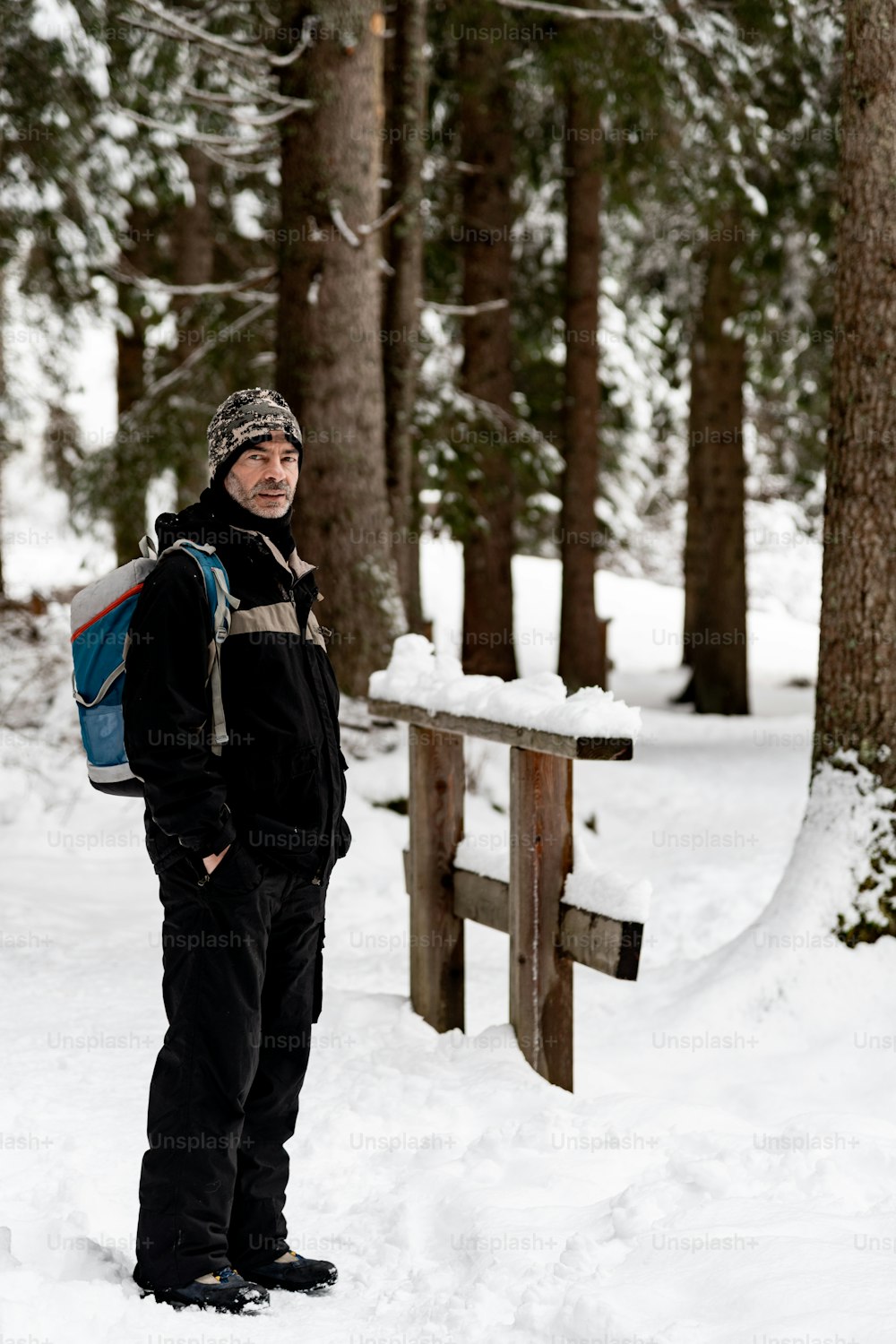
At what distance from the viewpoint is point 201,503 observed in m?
3.48

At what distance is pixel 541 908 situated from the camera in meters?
5.04

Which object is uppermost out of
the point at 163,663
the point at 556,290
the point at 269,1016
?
the point at 556,290

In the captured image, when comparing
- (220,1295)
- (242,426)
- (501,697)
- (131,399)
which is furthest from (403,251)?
(220,1295)

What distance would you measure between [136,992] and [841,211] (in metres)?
4.41

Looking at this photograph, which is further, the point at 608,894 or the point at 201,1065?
the point at 608,894

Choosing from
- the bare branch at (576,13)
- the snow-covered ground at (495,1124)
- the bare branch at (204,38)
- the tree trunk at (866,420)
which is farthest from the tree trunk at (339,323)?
the tree trunk at (866,420)

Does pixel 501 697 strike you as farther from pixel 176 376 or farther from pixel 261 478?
pixel 176 376

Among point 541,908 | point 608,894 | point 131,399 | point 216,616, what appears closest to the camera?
point 216,616

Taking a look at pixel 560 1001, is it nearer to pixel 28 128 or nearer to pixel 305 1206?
pixel 305 1206

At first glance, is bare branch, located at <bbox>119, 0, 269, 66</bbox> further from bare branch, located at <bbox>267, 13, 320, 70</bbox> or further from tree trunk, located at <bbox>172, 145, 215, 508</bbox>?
tree trunk, located at <bbox>172, 145, 215, 508</bbox>

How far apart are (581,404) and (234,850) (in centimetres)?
1223

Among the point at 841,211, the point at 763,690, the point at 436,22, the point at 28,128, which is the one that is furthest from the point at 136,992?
the point at 763,690

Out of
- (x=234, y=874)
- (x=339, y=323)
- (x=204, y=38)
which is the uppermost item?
(x=204, y=38)

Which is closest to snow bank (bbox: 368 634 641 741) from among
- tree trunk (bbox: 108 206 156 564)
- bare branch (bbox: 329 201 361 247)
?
bare branch (bbox: 329 201 361 247)
